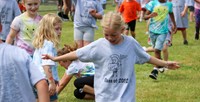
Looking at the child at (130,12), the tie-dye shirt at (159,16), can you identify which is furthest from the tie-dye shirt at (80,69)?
the child at (130,12)

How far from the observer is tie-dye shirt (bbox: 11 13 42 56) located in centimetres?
704

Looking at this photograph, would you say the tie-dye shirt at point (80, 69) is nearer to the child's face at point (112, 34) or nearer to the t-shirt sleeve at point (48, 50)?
the t-shirt sleeve at point (48, 50)

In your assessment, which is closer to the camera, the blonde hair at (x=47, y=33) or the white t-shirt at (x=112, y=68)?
the white t-shirt at (x=112, y=68)

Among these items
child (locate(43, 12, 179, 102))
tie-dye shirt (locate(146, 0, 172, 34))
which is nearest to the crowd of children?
child (locate(43, 12, 179, 102))

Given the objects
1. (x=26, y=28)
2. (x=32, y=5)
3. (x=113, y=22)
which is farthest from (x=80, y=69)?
(x=113, y=22)

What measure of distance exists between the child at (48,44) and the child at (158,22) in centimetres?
437

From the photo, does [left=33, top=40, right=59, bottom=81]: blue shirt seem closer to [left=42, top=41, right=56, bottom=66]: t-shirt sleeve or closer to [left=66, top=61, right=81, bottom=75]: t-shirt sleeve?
[left=42, top=41, right=56, bottom=66]: t-shirt sleeve

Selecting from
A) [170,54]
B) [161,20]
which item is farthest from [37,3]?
[170,54]

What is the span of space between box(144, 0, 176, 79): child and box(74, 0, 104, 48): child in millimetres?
1044

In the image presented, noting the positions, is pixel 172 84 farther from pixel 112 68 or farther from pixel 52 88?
pixel 112 68

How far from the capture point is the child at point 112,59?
5324mm

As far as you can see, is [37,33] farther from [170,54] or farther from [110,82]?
[170,54]

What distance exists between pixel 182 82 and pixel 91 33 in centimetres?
208

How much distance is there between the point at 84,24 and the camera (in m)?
10.4
